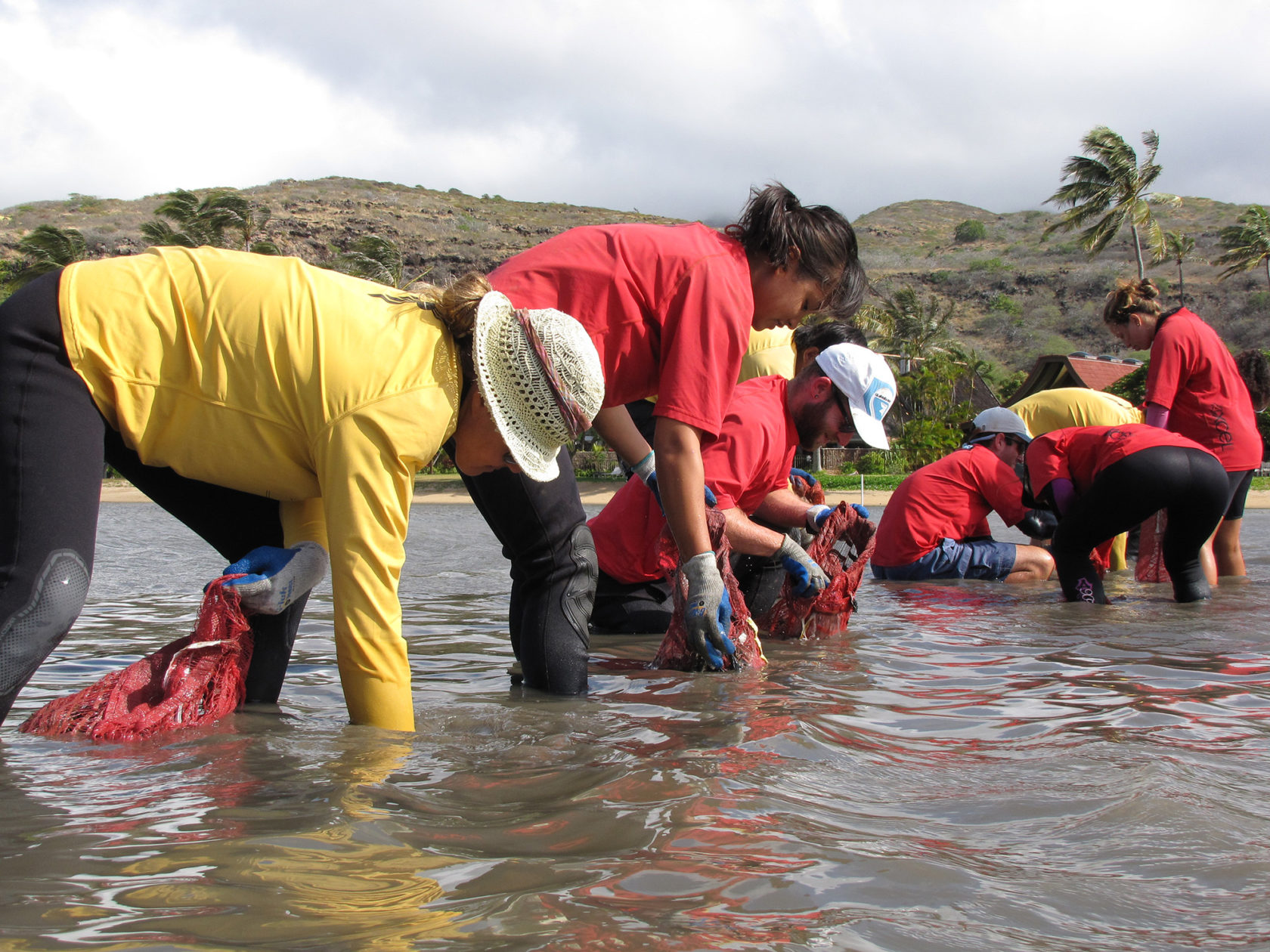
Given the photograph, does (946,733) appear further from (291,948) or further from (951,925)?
(291,948)

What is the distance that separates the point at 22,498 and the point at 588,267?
156 centimetres

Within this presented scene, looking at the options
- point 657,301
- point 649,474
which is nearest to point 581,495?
point 649,474

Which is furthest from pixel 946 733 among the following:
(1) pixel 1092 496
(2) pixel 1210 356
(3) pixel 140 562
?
(3) pixel 140 562

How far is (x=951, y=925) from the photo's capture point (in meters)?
1.54

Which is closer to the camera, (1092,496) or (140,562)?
(1092,496)

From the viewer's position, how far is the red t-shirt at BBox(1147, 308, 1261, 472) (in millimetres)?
5852

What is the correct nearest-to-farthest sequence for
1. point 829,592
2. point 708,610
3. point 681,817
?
point 681,817 < point 708,610 < point 829,592

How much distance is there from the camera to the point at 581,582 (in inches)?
123

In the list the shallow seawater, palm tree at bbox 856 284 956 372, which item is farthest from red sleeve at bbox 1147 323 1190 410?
palm tree at bbox 856 284 956 372

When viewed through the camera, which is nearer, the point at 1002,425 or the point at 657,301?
the point at 657,301

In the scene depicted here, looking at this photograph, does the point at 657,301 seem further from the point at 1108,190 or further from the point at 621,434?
the point at 1108,190

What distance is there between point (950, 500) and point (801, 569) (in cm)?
250

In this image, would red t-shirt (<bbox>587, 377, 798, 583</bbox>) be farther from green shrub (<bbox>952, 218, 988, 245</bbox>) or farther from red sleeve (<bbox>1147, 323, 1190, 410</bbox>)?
green shrub (<bbox>952, 218, 988, 245</bbox>)

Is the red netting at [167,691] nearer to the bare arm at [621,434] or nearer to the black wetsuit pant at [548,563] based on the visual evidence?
the black wetsuit pant at [548,563]
